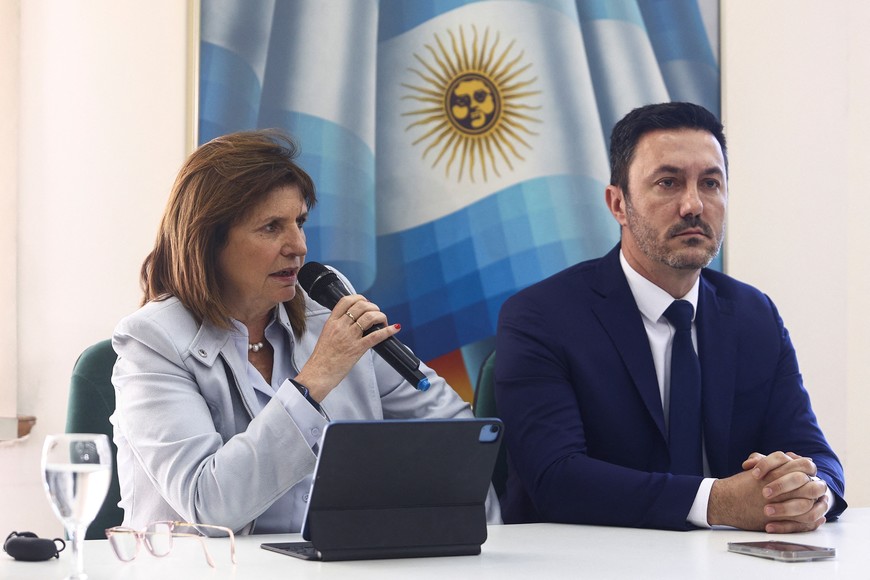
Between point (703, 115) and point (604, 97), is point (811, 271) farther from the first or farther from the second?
point (703, 115)

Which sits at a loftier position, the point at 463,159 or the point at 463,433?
the point at 463,159

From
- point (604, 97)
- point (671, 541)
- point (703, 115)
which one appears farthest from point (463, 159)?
point (671, 541)

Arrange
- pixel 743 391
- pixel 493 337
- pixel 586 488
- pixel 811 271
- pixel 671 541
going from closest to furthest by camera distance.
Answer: pixel 671 541, pixel 586 488, pixel 743 391, pixel 493 337, pixel 811 271

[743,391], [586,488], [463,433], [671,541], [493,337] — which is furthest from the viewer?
[493,337]

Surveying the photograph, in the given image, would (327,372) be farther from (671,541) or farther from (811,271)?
(811,271)

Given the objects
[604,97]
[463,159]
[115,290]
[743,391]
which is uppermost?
[604,97]

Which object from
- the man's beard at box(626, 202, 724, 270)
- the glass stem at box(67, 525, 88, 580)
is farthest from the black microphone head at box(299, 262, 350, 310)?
the glass stem at box(67, 525, 88, 580)

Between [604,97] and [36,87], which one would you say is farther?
[604,97]

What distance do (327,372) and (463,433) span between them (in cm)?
52

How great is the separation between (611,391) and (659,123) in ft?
1.93

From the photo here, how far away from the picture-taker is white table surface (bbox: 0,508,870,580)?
3.88ft

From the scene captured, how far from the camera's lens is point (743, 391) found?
2064 millimetres

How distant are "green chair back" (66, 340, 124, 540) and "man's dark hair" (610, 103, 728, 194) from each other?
116cm

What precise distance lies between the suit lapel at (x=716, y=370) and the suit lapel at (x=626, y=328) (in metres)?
0.10
